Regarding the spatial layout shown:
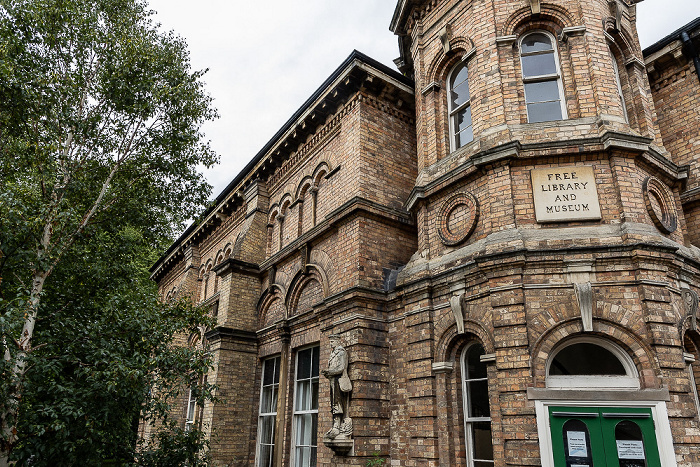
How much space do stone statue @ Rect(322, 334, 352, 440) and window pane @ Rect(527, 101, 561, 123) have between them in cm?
580

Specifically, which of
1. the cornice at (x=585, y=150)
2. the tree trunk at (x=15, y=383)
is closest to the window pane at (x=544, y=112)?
the cornice at (x=585, y=150)

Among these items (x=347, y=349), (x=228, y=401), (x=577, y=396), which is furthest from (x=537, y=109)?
(x=228, y=401)

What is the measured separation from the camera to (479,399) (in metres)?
8.12

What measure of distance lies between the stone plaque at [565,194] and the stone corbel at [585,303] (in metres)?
1.21

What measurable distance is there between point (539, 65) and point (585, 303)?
492cm

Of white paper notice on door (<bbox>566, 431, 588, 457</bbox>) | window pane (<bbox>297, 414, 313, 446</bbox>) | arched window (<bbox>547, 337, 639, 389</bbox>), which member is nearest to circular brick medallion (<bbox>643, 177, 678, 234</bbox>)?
arched window (<bbox>547, 337, 639, 389</bbox>)

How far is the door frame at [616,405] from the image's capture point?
6.29 meters

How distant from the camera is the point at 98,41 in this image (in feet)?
33.0

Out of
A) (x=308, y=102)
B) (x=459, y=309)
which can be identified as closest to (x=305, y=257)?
(x=308, y=102)

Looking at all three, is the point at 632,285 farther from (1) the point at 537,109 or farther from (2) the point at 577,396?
(1) the point at 537,109

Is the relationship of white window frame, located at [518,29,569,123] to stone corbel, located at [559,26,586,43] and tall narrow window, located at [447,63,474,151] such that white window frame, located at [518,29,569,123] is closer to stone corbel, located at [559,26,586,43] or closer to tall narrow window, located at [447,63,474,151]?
stone corbel, located at [559,26,586,43]

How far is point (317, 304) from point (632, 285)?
633 cm

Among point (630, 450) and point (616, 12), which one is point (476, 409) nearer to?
point (630, 450)

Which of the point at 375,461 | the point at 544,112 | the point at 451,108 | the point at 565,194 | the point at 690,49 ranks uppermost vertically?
the point at 690,49
